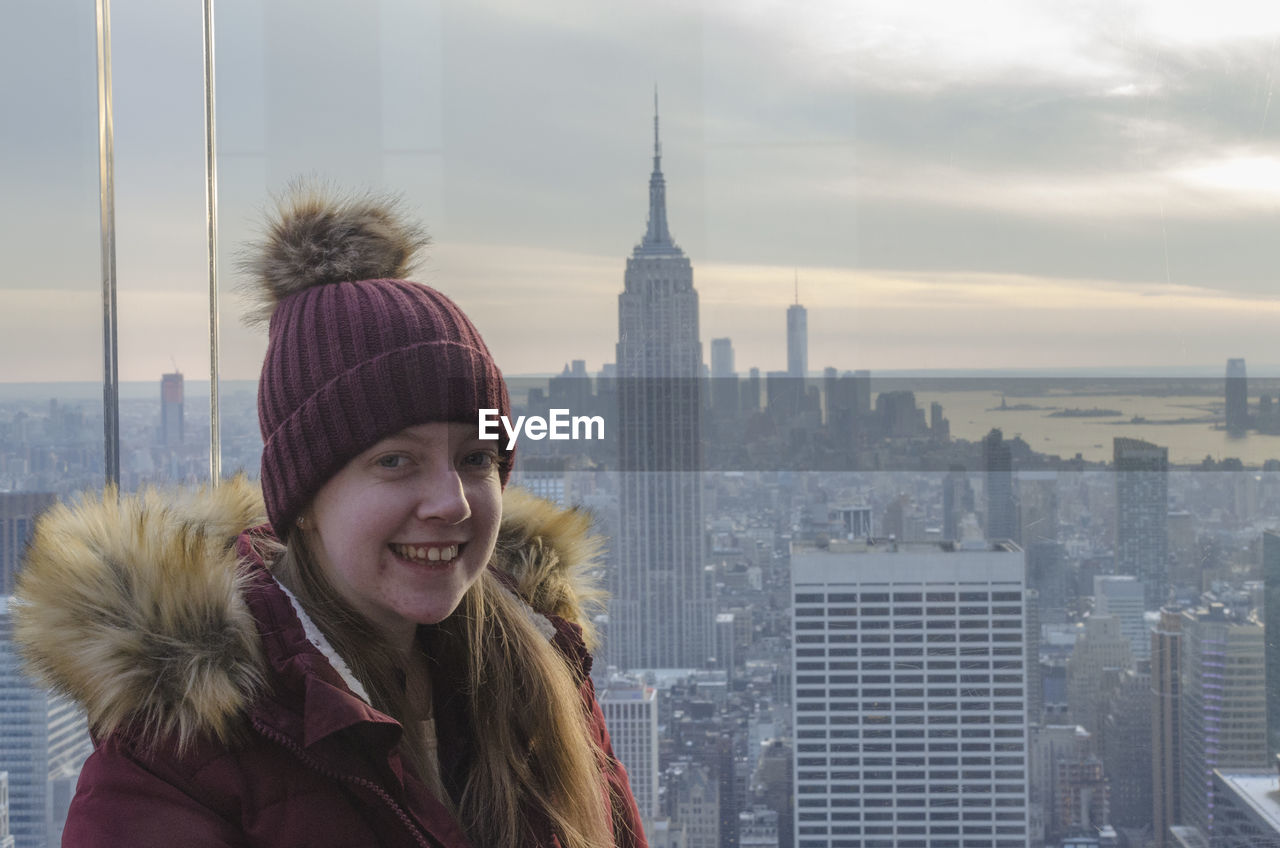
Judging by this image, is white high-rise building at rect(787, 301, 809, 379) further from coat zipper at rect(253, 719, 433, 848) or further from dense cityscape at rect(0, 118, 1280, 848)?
coat zipper at rect(253, 719, 433, 848)

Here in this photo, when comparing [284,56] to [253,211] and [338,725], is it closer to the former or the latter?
[253,211]

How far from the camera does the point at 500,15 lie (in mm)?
1680

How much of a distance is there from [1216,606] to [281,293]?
155cm

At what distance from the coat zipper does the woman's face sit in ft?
0.44

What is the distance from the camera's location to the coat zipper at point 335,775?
725 millimetres

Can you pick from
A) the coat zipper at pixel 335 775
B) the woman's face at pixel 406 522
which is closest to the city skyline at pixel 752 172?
the woman's face at pixel 406 522

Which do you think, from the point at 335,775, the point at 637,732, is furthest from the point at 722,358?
the point at 335,775

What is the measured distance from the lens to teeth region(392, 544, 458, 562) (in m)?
0.82

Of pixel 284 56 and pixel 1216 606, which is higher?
pixel 284 56

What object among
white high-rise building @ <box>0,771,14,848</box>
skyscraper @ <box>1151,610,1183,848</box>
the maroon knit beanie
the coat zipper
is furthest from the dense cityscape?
the coat zipper

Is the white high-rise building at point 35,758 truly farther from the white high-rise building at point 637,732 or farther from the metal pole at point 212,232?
the white high-rise building at point 637,732

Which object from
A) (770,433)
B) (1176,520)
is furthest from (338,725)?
(1176,520)

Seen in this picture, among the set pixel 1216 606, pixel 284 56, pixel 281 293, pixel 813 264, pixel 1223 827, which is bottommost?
pixel 1223 827

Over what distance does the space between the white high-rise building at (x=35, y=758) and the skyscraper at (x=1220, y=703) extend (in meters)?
1.76
